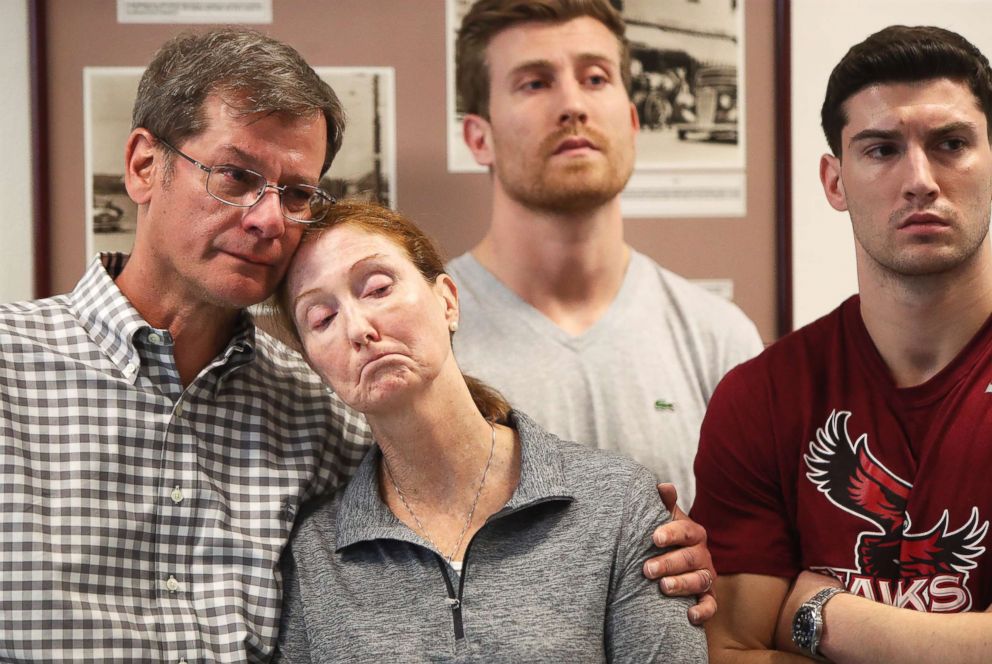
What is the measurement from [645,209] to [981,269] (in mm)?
876

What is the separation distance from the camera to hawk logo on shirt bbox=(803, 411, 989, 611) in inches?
67.9

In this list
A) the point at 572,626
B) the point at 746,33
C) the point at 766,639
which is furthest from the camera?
the point at 746,33

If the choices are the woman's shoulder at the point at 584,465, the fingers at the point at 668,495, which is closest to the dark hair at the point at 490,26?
the woman's shoulder at the point at 584,465

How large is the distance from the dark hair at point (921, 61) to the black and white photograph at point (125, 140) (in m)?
1.11

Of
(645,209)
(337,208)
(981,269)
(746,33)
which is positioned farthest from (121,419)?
(746,33)

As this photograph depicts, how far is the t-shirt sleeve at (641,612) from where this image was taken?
162 cm

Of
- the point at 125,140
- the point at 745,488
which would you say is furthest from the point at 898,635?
the point at 125,140

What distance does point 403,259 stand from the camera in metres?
1.79

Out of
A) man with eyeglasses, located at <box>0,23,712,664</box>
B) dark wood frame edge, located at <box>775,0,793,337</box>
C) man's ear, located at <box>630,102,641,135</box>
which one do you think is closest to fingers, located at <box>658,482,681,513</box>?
man with eyeglasses, located at <box>0,23,712,664</box>

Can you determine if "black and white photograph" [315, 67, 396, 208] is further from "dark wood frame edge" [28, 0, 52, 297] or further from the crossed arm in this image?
the crossed arm

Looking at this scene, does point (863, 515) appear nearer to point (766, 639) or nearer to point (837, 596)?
point (837, 596)

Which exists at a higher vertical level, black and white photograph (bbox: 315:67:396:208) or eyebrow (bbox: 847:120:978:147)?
black and white photograph (bbox: 315:67:396:208)

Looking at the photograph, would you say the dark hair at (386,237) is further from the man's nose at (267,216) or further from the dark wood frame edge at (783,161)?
the dark wood frame edge at (783,161)

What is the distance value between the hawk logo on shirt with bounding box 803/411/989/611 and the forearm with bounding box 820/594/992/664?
7 cm
